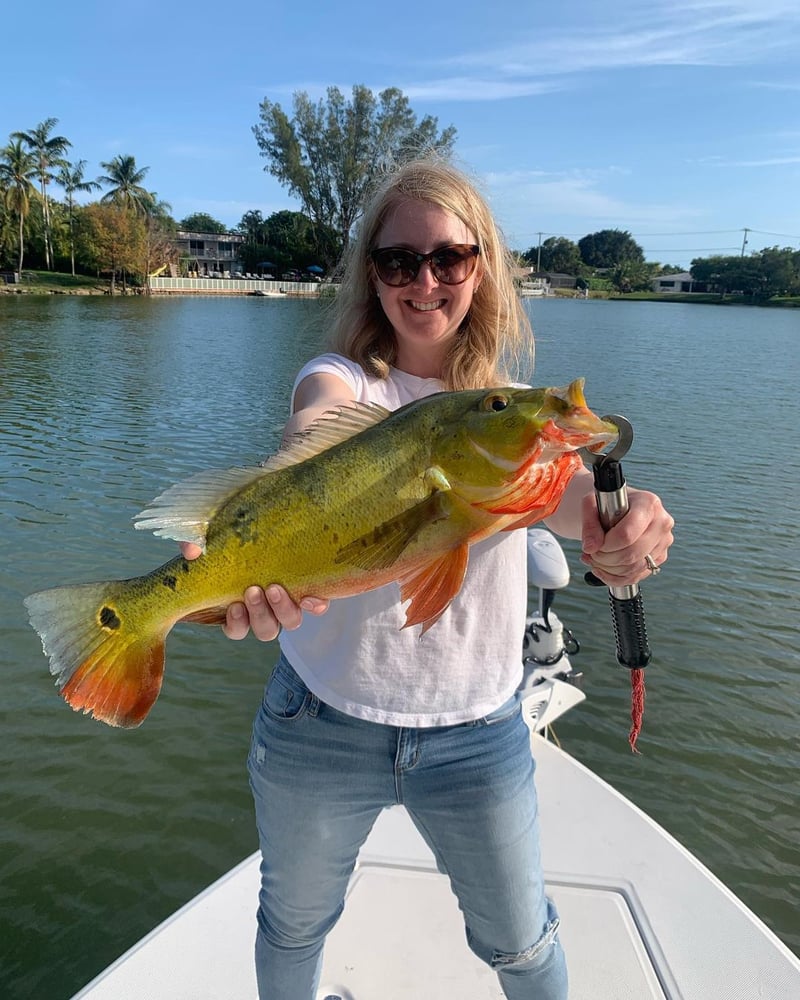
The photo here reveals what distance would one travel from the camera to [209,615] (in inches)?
79.7

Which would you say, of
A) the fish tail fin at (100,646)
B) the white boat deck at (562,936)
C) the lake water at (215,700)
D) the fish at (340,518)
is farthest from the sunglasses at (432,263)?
the lake water at (215,700)

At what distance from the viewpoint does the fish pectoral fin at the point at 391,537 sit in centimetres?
179

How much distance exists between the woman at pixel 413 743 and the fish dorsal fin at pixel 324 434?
0.24 metres

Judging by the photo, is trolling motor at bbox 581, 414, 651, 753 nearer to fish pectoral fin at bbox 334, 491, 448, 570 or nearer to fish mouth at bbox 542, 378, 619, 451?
fish mouth at bbox 542, 378, 619, 451

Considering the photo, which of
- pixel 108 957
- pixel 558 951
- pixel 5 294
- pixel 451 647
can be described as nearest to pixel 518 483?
pixel 451 647

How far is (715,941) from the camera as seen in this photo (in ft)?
9.74

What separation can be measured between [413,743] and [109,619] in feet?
3.25

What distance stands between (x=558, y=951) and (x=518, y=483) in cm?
168

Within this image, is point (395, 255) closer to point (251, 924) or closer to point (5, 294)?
point (251, 924)

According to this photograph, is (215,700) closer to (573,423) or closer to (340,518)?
(340,518)

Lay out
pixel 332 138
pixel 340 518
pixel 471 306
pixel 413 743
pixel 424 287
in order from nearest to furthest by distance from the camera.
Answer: pixel 340 518, pixel 413 743, pixel 424 287, pixel 471 306, pixel 332 138

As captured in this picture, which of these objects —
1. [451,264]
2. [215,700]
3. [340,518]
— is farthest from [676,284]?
[340,518]

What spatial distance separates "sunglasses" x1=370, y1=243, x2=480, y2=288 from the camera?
244 cm

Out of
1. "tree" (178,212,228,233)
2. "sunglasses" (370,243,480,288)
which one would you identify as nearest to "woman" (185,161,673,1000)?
"sunglasses" (370,243,480,288)
